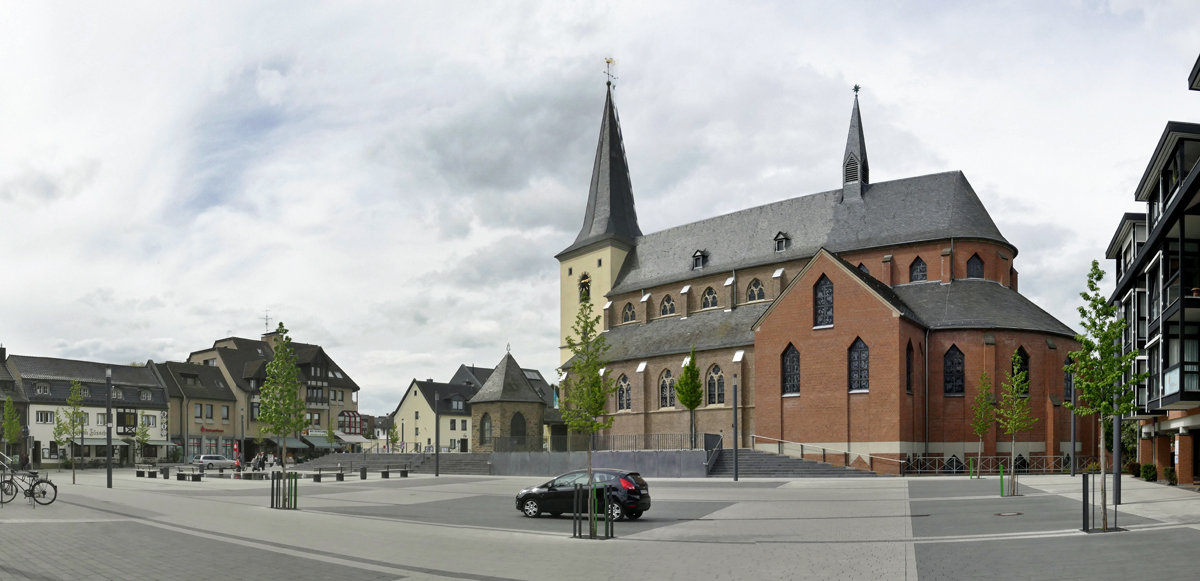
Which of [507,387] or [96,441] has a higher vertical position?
[507,387]

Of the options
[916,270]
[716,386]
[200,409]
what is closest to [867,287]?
[916,270]

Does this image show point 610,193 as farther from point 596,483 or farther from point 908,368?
point 596,483

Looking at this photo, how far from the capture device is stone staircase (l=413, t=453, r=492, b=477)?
182ft

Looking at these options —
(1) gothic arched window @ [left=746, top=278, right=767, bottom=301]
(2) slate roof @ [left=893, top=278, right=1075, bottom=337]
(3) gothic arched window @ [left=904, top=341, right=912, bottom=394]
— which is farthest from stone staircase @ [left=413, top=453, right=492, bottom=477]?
(2) slate roof @ [left=893, top=278, right=1075, bottom=337]

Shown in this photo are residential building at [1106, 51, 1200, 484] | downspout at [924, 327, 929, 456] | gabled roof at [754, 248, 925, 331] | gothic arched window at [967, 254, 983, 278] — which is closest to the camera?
residential building at [1106, 51, 1200, 484]

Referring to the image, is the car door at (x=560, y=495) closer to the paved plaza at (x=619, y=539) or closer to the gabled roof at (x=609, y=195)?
the paved plaza at (x=619, y=539)

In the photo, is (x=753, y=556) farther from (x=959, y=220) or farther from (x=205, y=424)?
(x=205, y=424)

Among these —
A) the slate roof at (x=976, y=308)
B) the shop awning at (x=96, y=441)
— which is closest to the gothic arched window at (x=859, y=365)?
the slate roof at (x=976, y=308)

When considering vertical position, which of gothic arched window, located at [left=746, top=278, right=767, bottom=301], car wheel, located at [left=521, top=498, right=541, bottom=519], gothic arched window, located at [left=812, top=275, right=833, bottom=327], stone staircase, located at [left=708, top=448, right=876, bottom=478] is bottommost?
stone staircase, located at [left=708, top=448, right=876, bottom=478]

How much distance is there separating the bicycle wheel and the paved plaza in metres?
0.53

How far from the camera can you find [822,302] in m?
47.8

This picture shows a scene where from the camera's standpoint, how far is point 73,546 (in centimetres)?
1548

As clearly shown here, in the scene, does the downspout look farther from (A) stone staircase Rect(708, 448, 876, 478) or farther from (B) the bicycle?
(B) the bicycle

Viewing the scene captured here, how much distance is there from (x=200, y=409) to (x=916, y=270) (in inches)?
2612
